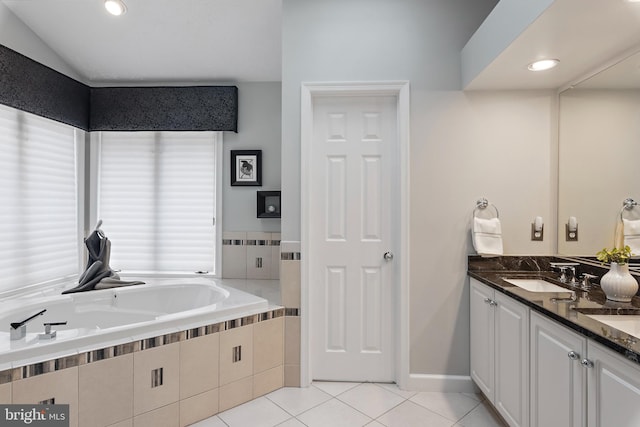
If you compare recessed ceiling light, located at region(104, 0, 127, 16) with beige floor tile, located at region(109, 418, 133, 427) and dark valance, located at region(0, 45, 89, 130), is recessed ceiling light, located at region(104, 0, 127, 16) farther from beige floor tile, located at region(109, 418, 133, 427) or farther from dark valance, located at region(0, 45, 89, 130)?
beige floor tile, located at region(109, 418, 133, 427)

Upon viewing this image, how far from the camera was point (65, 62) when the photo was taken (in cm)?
297

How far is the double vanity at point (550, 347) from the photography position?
3.61 ft

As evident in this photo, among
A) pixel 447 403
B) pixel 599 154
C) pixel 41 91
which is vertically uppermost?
pixel 41 91

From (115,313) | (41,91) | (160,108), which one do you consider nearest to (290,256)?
(115,313)

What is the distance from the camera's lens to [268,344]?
2.26 m

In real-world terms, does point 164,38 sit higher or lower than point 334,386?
higher

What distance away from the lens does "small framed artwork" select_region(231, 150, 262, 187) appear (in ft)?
10.5

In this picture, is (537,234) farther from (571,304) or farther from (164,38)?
(164,38)

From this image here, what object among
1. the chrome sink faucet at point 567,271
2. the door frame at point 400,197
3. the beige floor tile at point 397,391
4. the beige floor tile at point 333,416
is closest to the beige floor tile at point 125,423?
the beige floor tile at point 333,416

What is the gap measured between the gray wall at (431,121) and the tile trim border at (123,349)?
1110 millimetres

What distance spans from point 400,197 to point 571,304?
44.1 inches

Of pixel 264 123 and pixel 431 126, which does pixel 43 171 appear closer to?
pixel 264 123

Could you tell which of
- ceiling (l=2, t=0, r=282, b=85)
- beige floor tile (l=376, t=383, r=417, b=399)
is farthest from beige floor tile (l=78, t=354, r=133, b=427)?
ceiling (l=2, t=0, r=282, b=85)

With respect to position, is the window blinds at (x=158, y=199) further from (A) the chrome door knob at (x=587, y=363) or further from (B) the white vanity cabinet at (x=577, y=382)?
(A) the chrome door knob at (x=587, y=363)
